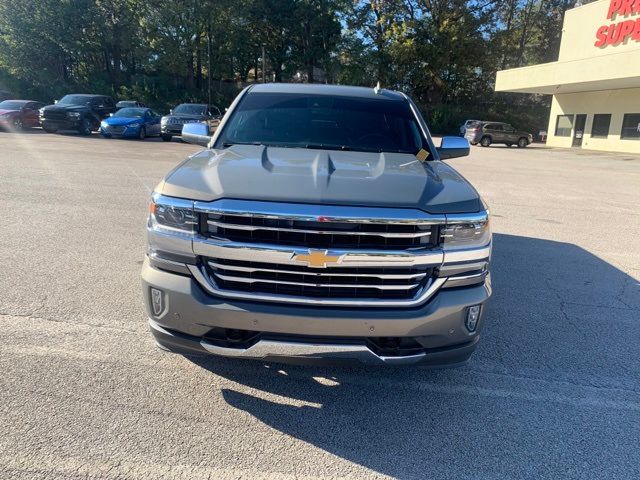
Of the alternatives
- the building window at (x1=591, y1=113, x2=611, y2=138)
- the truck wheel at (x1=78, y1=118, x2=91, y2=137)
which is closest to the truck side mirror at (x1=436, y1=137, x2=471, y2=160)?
the truck wheel at (x1=78, y1=118, x2=91, y2=137)

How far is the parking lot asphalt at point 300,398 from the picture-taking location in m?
2.46

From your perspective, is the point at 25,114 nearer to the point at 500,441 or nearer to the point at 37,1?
the point at 37,1

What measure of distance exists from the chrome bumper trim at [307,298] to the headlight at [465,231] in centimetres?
26

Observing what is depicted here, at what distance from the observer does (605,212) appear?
31.6 feet

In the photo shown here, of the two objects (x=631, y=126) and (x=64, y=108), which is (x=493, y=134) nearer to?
(x=631, y=126)

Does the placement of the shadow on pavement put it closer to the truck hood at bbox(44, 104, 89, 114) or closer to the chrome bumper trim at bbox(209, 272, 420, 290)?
the chrome bumper trim at bbox(209, 272, 420, 290)

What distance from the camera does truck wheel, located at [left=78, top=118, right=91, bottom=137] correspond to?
21.7 m

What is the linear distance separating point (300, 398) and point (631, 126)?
3201 centimetres

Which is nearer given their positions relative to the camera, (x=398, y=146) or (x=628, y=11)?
(x=398, y=146)

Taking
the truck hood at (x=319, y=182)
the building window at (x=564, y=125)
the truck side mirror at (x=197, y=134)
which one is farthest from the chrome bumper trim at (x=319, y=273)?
the building window at (x=564, y=125)

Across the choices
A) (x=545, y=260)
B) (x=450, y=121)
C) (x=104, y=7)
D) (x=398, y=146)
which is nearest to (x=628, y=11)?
(x=450, y=121)

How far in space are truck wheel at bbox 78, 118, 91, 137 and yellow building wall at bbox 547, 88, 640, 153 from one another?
29.9 meters

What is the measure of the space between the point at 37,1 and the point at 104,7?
5017 millimetres

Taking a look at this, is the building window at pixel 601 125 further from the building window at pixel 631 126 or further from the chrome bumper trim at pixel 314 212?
the chrome bumper trim at pixel 314 212
